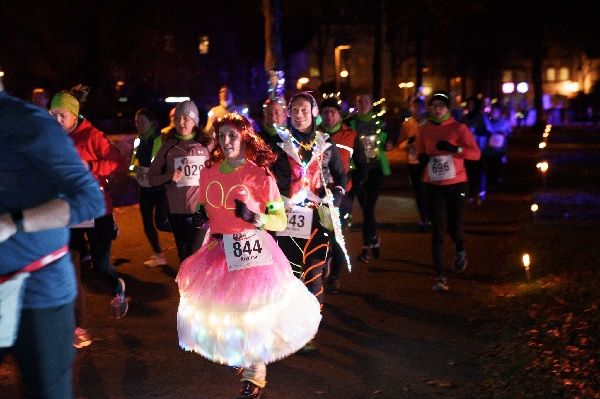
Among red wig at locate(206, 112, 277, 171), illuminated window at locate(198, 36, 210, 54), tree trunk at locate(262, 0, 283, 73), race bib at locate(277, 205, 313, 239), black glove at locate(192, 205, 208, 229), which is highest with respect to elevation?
illuminated window at locate(198, 36, 210, 54)

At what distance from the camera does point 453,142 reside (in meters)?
9.27

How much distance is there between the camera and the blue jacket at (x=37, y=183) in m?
3.36

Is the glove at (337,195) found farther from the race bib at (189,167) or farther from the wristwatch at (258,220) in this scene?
the wristwatch at (258,220)

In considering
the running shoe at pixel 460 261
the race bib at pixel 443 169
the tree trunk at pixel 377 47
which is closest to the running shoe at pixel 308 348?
the race bib at pixel 443 169

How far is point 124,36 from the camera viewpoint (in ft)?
102

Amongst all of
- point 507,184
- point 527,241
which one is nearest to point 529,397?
point 527,241

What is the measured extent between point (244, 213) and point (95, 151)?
231 cm

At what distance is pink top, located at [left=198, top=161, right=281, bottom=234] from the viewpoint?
222 inches

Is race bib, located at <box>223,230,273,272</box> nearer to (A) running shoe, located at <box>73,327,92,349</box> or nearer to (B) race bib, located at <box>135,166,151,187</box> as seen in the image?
(A) running shoe, located at <box>73,327,92,349</box>

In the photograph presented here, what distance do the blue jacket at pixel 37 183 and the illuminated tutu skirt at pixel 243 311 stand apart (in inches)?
76.9

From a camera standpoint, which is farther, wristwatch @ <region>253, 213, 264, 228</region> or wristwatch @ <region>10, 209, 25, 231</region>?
wristwatch @ <region>253, 213, 264, 228</region>

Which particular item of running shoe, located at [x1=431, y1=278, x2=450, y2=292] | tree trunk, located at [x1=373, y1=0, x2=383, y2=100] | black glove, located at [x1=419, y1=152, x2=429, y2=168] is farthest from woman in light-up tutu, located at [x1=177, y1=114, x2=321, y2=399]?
tree trunk, located at [x1=373, y1=0, x2=383, y2=100]

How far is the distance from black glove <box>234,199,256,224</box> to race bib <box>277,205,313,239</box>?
150 centimetres

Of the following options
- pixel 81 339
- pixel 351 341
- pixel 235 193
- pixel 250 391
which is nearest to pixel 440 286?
pixel 351 341
